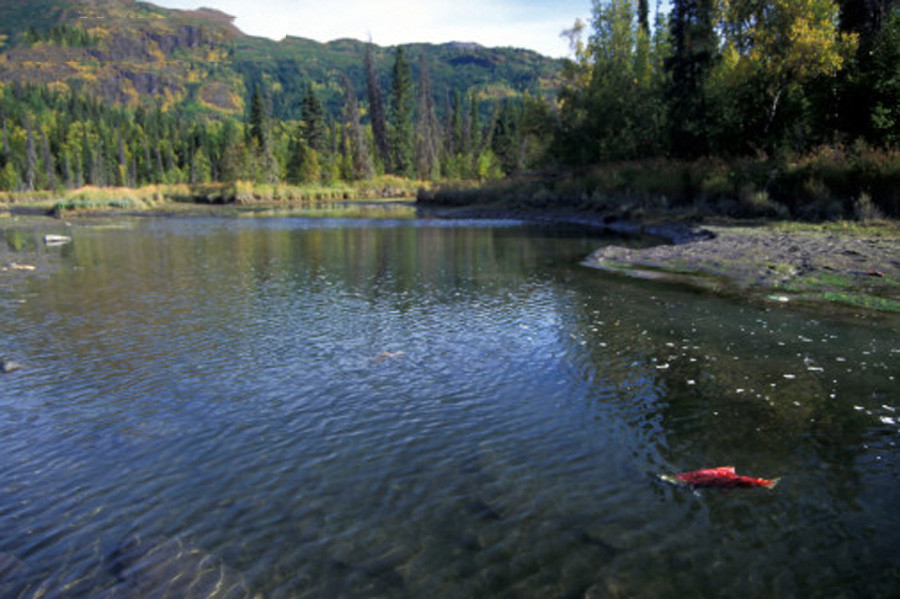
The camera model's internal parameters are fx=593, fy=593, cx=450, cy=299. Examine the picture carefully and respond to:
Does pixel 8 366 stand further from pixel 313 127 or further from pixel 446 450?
pixel 313 127

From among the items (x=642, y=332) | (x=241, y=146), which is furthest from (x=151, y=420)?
(x=241, y=146)

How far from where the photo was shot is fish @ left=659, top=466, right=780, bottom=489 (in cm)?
617

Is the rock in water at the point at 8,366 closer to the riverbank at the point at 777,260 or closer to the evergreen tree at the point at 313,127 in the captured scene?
the riverbank at the point at 777,260

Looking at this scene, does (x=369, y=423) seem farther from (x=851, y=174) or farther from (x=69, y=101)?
(x=69, y=101)

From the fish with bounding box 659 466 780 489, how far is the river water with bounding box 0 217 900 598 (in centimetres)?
12

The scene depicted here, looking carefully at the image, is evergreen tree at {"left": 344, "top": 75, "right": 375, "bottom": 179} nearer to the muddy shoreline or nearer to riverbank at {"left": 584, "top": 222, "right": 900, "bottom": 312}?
the muddy shoreline

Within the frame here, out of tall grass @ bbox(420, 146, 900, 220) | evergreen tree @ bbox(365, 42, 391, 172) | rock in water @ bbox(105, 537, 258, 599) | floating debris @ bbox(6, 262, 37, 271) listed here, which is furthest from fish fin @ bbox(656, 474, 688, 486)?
evergreen tree @ bbox(365, 42, 391, 172)

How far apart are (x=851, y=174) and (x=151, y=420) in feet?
92.1

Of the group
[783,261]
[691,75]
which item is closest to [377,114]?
[691,75]

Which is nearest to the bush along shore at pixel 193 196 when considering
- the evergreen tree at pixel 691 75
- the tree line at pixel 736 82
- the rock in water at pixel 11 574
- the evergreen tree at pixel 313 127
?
the evergreen tree at pixel 313 127

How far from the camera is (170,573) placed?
15.8ft

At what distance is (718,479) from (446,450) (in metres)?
3.00

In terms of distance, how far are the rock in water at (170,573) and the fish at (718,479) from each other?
4365 millimetres

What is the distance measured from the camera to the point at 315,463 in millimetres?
6777
